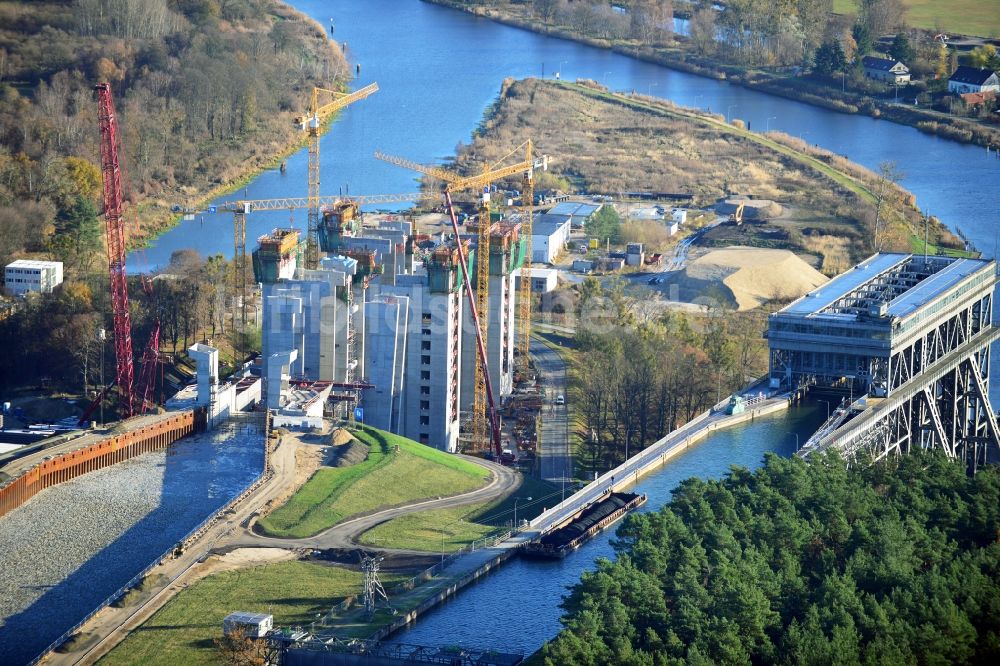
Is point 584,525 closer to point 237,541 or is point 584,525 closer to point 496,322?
point 237,541

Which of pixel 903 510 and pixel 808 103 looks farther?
pixel 808 103

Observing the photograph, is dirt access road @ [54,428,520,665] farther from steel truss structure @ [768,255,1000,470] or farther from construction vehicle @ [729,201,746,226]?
construction vehicle @ [729,201,746,226]

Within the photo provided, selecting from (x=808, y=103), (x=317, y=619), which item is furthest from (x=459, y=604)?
(x=808, y=103)

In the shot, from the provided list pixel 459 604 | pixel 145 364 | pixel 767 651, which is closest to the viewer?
pixel 767 651

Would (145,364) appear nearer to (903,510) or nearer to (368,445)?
(368,445)

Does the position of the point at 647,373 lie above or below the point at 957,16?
below

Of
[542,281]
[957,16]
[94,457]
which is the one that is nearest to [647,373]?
[542,281]

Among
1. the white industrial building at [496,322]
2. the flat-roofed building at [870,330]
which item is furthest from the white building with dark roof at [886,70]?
the white industrial building at [496,322]
